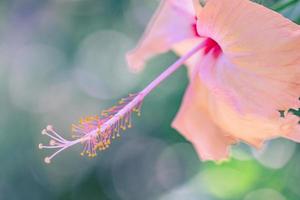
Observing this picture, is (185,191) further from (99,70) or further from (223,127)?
(99,70)

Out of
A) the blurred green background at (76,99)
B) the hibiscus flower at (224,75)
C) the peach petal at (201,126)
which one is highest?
the hibiscus flower at (224,75)

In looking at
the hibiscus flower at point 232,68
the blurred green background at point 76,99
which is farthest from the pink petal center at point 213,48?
the blurred green background at point 76,99

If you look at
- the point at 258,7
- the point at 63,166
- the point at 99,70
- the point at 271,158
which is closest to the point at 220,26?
the point at 258,7

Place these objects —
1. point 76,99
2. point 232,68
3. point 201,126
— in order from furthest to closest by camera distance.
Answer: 1. point 76,99
2. point 201,126
3. point 232,68

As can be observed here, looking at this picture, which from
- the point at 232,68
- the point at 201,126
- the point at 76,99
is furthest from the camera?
the point at 76,99

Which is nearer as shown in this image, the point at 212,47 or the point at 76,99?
the point at 212,47

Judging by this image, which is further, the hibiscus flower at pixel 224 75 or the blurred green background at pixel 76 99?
the blurred green background at pixel 76 99

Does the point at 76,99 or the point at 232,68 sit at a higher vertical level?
the point at 232,68

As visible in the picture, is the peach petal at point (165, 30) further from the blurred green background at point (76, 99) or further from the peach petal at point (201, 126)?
the blurred green background at point (76, 99)

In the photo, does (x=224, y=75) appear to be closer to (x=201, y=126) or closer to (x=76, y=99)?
(x=201, y=126)

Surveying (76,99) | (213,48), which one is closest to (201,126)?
(213,48)
